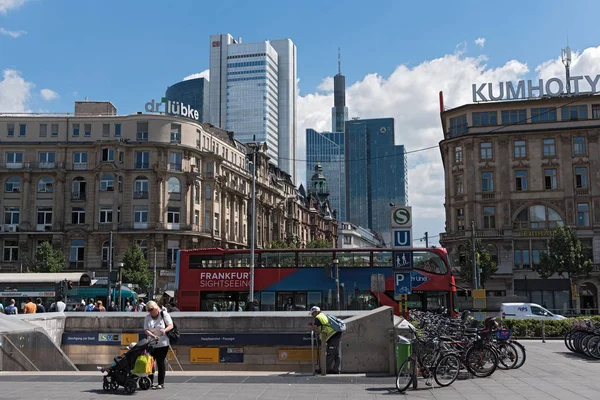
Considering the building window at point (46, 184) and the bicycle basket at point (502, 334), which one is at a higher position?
the building window at point (46, 184)

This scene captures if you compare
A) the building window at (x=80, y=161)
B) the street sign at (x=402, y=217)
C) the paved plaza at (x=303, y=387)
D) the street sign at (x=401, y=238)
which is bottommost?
the paved plaza at (x=303, y=387)

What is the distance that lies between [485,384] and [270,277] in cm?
1804

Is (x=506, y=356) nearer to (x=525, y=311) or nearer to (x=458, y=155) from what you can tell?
(x=525, y=311)

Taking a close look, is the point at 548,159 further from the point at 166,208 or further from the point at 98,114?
the point at 98,114

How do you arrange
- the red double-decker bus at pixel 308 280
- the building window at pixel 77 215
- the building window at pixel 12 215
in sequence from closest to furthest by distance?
the red double-decker bus at pixel 308 280
the building window at pixel 12 215
the building window at pixel 77 215

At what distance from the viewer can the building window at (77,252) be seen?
215ft

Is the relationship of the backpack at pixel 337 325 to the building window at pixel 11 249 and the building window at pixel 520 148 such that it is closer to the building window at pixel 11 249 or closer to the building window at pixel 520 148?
the building window at pixel 520 148

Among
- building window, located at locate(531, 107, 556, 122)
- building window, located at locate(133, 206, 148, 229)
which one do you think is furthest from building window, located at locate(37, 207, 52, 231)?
building window, located at locate(531, 107, 556, 122)

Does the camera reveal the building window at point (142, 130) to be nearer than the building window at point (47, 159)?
No

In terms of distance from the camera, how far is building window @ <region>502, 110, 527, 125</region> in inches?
2499

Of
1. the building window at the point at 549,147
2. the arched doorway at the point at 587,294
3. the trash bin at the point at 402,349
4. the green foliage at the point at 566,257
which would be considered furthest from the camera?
the building window at the point at 549,147

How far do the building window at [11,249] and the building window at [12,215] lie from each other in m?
2.00

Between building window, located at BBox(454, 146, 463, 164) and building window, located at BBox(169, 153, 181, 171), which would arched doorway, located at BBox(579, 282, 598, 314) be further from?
building window, located at BBox(169, 153, 181, 171)

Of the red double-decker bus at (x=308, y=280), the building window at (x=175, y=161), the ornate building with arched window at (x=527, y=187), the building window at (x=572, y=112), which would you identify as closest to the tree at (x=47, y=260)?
the building window at (x=175, y=161)
